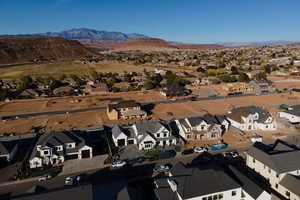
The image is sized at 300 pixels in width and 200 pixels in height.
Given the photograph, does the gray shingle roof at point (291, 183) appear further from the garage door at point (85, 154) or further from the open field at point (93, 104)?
the open field at point (93, 104)

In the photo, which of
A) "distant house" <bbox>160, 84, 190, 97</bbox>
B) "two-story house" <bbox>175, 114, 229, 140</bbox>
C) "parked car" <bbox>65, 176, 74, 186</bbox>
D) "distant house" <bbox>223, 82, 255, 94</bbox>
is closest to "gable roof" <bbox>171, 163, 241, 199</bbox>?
"parked car" <bbox>65, 176, 74, 186</bbox>

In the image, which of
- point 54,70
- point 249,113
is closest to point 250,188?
point 249,113

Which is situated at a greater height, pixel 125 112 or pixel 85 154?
pixel 125 112

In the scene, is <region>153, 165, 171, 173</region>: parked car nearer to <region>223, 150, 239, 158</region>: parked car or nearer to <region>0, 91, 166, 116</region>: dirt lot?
<region>223, 150, 239, 158</region>: parked car

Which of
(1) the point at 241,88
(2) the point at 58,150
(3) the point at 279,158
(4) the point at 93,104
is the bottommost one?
(4) the point at 93,104

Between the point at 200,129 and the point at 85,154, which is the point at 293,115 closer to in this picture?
the point at 200,129

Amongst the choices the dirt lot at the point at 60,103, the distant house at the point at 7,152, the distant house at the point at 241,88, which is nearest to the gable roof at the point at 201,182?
the distant house at the point at 7,152
